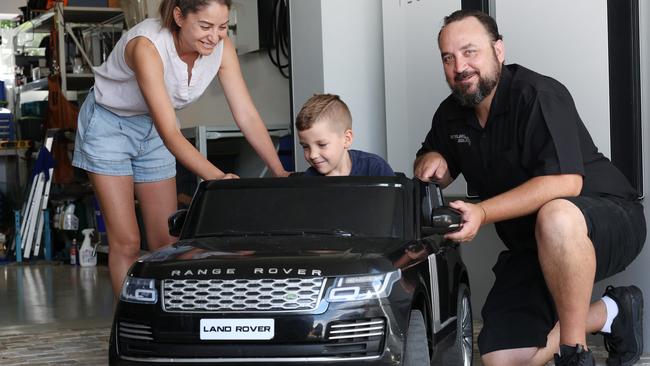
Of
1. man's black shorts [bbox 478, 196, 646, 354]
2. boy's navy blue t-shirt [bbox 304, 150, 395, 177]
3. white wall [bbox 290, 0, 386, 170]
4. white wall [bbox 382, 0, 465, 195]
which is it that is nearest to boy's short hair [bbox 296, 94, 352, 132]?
boy's navy blue t-shirt [bbox 304, 150, 395, 177]

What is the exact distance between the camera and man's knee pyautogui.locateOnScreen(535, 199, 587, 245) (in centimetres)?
353

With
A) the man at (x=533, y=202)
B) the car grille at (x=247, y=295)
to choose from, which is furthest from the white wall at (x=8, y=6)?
the car grille at (x=247, y=295)

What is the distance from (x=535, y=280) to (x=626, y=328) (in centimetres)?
42

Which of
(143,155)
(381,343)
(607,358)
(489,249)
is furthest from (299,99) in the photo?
(381,343)

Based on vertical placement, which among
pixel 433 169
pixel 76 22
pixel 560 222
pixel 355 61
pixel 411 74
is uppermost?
pixel 76 22

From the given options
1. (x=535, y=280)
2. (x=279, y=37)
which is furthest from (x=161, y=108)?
(x=279, y=37)

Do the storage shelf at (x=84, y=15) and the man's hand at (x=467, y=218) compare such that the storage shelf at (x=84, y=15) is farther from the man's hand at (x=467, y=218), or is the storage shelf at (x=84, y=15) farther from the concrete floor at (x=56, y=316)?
the man's hand at (x=467, y=218)

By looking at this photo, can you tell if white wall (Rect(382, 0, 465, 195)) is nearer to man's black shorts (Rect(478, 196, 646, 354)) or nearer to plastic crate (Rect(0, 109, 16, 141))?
man's black shorts (Rect(478, 196, 646, 354))

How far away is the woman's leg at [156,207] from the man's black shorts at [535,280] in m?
1.33

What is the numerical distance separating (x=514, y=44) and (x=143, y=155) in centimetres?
191

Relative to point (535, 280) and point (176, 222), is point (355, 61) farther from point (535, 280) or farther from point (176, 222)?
point (176, 222)

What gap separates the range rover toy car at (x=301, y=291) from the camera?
9.34 feet

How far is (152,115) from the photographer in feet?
13.0

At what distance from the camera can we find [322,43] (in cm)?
621
